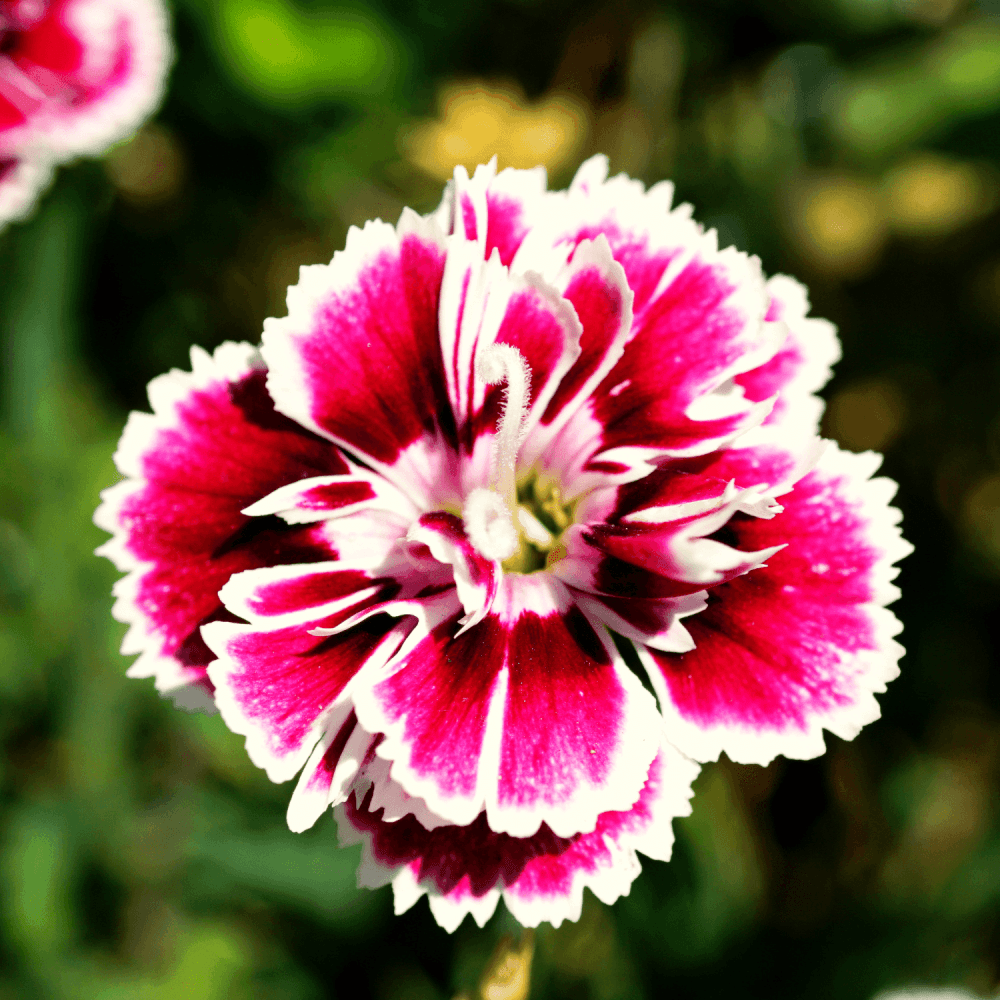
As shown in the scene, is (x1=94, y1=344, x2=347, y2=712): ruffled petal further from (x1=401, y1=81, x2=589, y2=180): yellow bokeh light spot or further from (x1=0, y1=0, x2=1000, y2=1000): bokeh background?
(x1=401, y1=81, x2=589, y2=180): yellow bokeh light spot

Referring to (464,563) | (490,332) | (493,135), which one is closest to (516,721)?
(464,563)

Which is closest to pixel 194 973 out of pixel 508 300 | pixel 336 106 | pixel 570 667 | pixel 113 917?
pixel 113 917

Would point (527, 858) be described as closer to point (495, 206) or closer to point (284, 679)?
point (284, 679)

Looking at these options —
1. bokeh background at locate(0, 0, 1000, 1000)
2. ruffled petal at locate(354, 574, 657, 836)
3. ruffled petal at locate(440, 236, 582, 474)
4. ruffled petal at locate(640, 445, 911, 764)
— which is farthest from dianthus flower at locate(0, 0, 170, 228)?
ruffled petal at locate(640, 445, 911, 764)

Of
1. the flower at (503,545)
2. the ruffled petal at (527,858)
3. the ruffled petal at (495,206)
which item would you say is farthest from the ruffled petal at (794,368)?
the ruffled petal at (527,858)

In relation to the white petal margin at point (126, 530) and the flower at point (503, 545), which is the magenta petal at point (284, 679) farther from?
the white petal margin at point (126, 530)

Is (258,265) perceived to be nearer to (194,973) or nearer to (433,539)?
(194,973)
